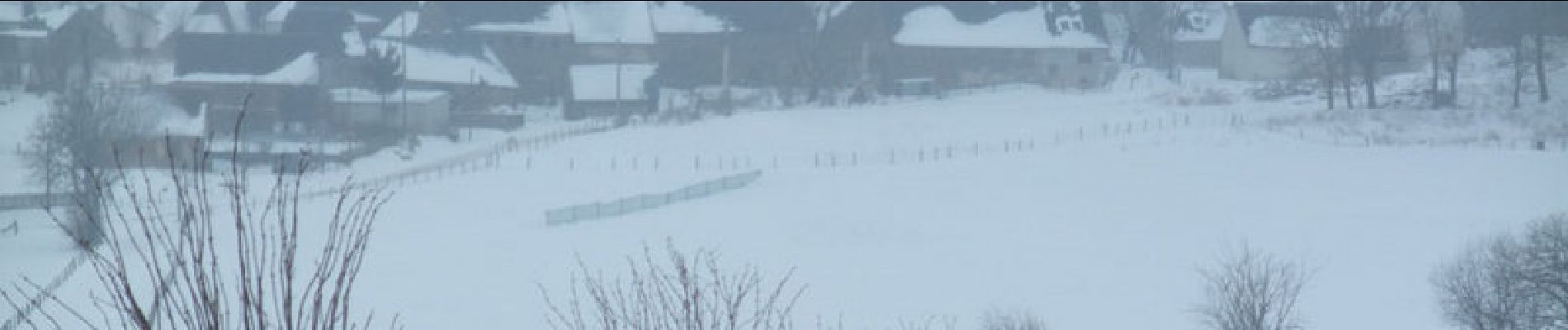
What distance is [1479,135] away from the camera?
26891mm

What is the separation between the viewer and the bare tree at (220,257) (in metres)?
3.61

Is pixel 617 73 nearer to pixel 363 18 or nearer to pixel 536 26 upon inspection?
pixel 536 26

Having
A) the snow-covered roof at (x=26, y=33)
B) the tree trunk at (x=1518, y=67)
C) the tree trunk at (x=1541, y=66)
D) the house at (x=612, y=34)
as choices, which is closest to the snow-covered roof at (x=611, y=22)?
the house at (x=612, y=34)

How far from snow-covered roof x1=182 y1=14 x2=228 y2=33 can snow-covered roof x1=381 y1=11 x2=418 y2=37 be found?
25.8ft

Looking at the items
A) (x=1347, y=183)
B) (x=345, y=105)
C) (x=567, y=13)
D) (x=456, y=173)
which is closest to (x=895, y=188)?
(x=1347, y=183)

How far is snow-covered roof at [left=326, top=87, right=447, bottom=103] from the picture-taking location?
38906 mm

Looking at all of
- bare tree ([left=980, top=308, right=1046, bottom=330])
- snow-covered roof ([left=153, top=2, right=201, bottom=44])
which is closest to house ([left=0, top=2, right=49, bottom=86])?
bare tree ([left=980, top=308, right=1046, bottom=330])

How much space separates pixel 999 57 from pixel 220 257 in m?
30.0

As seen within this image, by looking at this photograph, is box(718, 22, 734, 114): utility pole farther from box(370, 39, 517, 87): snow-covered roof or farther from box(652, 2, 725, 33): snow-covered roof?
box(370, 39, 517, 87): snow-covered roof

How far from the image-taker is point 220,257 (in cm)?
1989

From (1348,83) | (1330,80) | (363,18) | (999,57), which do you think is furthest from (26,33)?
(363,18)

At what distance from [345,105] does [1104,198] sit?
74.2 ft

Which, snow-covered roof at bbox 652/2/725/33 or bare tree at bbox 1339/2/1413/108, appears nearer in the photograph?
bare tree at bbox 1339/2/1413/108

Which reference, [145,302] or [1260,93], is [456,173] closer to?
[145,302]
